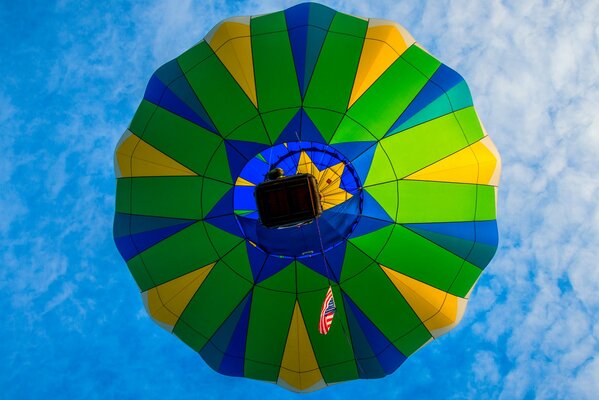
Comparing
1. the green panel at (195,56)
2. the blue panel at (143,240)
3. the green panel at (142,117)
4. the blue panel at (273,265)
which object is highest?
the green panel at (195,56)

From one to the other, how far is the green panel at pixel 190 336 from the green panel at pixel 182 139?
2578 mm

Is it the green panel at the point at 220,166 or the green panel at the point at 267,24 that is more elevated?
the green panel at the point at 267,24

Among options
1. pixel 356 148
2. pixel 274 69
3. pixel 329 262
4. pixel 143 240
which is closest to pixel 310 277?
pixel 329 262

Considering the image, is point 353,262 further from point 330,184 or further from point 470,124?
point 470,124

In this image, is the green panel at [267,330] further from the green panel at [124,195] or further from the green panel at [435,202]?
the green panel at [124,195]

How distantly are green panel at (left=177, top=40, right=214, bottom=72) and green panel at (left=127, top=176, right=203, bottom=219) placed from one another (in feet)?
5.77

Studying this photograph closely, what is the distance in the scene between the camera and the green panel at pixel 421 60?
894 cm

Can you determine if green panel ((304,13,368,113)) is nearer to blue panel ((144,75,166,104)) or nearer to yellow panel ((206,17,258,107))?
yellow panel ((206,17,258,107))

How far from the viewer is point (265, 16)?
8.93 metres

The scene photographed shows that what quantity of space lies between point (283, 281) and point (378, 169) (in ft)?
7.35

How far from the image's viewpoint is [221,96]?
8.80m

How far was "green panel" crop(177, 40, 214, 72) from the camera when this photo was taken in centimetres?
902

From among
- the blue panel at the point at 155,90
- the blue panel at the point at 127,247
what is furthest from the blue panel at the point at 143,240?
the blue panel at the point at 155,90

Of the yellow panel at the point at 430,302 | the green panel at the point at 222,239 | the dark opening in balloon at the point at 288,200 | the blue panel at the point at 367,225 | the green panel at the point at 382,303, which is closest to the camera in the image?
the dark opening in balloon at the point at 288,200
